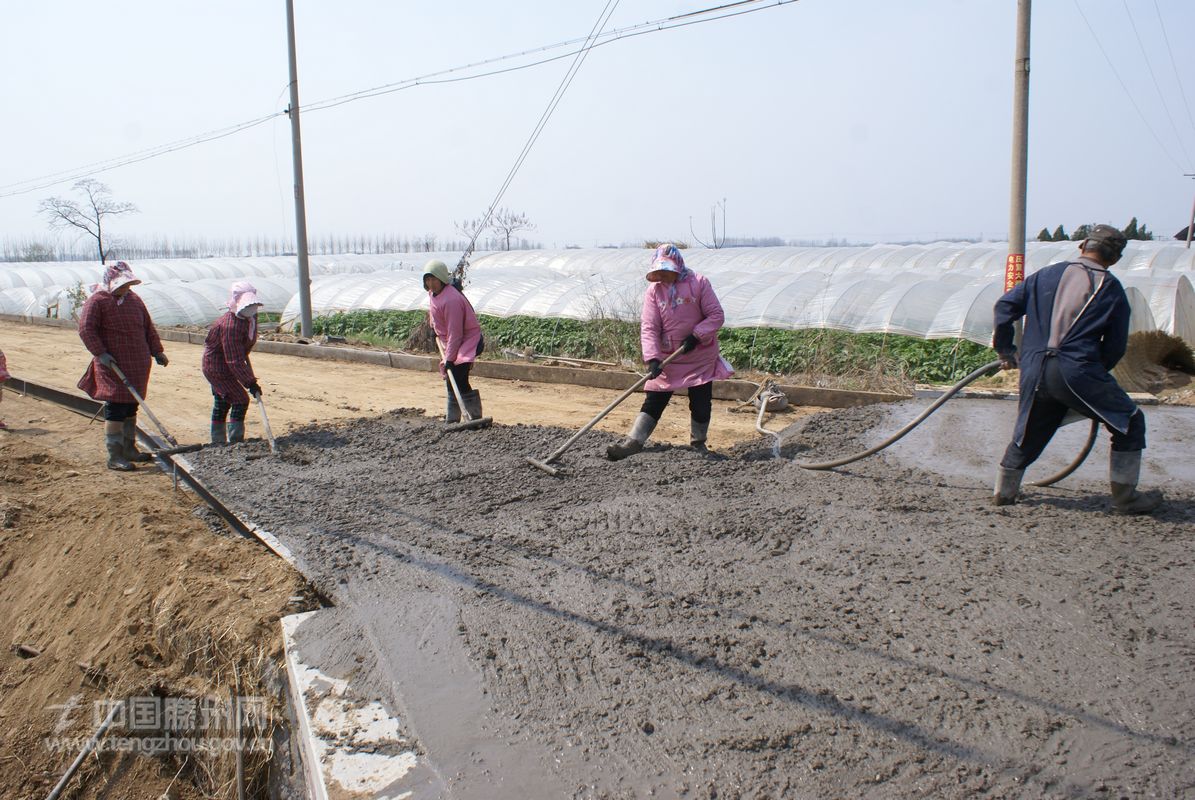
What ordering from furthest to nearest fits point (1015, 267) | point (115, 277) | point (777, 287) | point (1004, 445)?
point (777, 287), point (1015, 267), point (115, 277), point (1004, 445)

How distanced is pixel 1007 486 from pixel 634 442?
8.00 ft

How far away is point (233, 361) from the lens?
6.75 metres

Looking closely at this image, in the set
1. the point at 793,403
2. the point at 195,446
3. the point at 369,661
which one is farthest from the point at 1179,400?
the point at 195,446

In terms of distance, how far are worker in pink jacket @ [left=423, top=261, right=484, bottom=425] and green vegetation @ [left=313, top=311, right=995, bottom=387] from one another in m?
4.71

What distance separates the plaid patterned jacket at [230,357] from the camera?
6.73 meters

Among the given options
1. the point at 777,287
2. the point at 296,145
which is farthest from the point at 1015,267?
the point at 296,145

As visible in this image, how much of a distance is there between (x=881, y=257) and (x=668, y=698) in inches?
817

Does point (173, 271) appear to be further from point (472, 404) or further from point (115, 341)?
point (472, 404)

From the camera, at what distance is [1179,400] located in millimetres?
8445

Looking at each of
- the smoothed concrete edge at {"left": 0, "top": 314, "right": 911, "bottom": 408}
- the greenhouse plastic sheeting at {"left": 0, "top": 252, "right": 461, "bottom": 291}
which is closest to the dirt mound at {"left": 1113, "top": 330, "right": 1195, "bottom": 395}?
the smoothed concrete edge at {"left": 0, "top": 314, "right": 911, "bottom": 408}

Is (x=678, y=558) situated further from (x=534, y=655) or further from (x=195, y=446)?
(x=195, y=446)

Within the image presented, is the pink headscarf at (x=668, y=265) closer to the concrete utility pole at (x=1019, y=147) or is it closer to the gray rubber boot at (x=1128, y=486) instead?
the gray rubber boot at (x=1128, y=486)

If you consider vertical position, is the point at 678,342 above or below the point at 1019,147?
below

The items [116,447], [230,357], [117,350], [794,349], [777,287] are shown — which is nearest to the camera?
[117,350]
